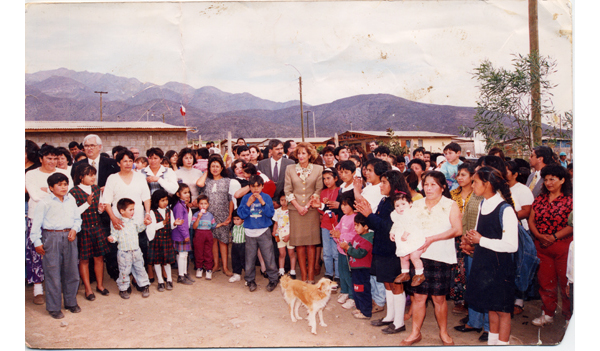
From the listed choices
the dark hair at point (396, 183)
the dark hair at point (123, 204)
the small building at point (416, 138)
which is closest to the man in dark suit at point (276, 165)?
the dark hair at point (123, 204)

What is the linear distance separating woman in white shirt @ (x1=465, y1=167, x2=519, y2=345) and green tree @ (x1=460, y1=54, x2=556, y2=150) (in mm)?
1669

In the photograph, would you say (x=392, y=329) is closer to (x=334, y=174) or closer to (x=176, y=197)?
(x=334, y=174)

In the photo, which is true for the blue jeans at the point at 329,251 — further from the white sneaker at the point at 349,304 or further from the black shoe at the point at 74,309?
the black shoe at the point at 74,309

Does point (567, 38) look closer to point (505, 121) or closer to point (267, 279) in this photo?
point (505, 121)

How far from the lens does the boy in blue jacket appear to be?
15.4 feet

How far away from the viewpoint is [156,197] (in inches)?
184

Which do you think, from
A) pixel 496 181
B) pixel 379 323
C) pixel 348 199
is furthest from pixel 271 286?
pixel 496 181

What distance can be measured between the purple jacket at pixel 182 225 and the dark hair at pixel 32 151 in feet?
5.33

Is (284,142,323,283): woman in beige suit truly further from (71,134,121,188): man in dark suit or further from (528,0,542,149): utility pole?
(528,0,542,149): utility pole

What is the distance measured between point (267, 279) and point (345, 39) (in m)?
3.18

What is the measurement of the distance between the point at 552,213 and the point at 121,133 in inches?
263

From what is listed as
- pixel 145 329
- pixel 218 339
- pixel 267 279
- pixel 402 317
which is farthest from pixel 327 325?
pixel 145 329

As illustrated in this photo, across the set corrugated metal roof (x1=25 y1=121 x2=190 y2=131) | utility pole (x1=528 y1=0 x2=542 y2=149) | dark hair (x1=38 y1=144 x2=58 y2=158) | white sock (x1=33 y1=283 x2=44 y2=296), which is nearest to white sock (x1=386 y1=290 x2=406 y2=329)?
utility pole (x1=528 y1=0 x2=542 y2=149)

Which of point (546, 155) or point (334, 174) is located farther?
point (334, 174)
